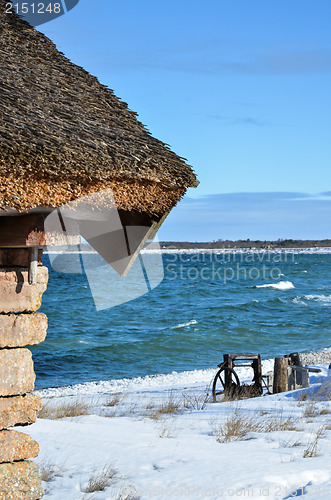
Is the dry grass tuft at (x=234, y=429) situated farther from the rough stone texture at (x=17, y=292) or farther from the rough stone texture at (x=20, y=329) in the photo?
the rough stone texture at (x=17, y=292)

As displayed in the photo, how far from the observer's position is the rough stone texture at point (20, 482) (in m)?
4.07

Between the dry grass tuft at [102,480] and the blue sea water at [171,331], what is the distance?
37.5ft

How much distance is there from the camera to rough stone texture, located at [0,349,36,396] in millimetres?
4086

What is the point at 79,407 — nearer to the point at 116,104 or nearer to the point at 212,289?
the point at 116,104

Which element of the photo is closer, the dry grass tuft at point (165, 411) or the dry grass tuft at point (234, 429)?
the dry grass tuft at point (234, 429)

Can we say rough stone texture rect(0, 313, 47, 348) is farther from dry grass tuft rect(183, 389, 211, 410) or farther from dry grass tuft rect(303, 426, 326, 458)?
dry grass tuft rect(183, 389, 211, 410)

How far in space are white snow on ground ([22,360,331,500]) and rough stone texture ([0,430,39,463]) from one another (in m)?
1.25

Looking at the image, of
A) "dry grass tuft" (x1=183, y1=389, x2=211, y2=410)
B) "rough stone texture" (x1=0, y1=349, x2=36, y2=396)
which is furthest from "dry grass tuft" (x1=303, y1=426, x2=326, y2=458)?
"rough stone texture" (x1=0, y1=349, x2=36, y2=396)

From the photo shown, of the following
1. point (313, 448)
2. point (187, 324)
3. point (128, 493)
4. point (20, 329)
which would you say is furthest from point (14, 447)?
point (187, 324)

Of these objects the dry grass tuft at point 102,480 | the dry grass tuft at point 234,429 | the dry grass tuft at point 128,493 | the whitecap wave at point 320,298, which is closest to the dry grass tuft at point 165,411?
the dry grass tuft at point 234,429

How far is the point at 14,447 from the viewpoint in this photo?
13.6 ft

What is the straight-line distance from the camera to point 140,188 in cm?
400

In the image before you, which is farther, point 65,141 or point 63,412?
point 63,412

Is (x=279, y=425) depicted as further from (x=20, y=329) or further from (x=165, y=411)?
(x=20, y=329)
